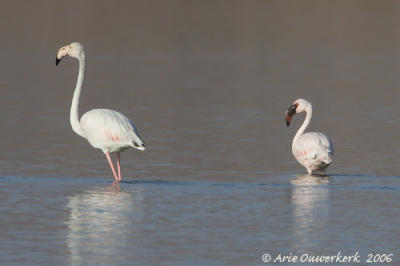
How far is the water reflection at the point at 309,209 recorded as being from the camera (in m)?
9.84

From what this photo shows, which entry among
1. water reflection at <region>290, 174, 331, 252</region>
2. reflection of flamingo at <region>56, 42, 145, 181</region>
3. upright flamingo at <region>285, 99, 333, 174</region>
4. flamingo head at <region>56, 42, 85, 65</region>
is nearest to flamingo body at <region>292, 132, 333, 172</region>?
upright flamingo at <region>285, 99, 333, 174</region>

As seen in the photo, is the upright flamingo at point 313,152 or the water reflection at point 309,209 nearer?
the water reflection at point 309,209

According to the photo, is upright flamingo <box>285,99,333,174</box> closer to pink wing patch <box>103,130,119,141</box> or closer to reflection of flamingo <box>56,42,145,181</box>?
reflection of flamingo <box>56,42,145,181</box>

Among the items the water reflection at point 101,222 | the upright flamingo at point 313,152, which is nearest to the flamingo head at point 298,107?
the upright flamingo at point 313,152

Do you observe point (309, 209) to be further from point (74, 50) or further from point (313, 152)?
point (74, 50)

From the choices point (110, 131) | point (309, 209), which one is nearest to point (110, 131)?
point (110, 131)

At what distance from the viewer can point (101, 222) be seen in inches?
411

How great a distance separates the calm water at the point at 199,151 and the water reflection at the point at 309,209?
0.02m

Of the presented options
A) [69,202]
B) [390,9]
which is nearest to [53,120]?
[69,202]

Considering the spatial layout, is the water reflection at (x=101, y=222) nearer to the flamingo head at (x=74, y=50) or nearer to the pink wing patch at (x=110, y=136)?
the pink wing patch at (x=110, y=136)

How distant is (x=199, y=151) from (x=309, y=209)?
3977 mm

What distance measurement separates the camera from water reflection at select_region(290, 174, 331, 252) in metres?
9.84

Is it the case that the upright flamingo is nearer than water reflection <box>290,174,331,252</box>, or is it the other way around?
water reflection <box>290,174,331,252</box>

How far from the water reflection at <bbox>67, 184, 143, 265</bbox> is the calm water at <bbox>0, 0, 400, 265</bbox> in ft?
0.07
